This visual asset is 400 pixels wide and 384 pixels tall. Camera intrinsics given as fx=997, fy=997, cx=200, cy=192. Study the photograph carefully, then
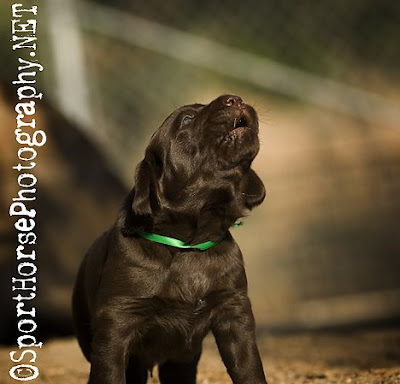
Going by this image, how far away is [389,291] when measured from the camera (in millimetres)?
7559

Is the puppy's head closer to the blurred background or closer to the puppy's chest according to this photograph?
the puppy's chest

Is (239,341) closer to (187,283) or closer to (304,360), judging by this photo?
(187,283)

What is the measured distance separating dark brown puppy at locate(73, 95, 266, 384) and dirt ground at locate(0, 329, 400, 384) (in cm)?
86

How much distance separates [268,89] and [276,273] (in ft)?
5.22

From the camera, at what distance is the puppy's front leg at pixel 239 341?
3900 millimetres

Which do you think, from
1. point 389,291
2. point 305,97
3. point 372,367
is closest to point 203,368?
point 372,367

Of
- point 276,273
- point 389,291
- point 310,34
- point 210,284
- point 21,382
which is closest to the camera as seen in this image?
point 210,284

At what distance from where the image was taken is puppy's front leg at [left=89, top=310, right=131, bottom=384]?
151 inches

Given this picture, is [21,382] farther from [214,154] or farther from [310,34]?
[310,34]

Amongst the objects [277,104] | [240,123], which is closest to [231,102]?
[240,123]

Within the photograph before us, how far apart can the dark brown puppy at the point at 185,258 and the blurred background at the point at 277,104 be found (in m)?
3.08

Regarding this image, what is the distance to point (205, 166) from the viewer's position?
4016 mm

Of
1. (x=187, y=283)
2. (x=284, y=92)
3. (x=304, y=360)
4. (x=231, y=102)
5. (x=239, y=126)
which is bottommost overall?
(x=304, y=360)

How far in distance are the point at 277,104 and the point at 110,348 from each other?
220 inches
